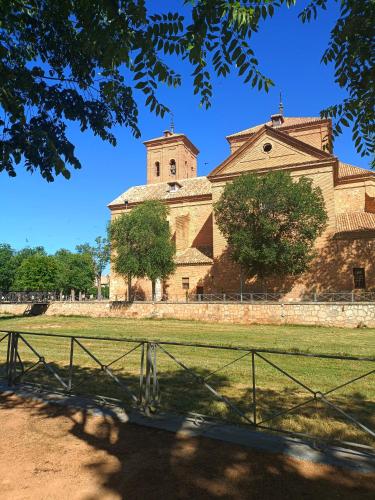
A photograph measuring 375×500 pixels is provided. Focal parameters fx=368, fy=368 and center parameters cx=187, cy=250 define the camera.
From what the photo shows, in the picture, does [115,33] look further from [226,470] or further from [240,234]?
[240,234]

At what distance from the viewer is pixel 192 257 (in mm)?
35531

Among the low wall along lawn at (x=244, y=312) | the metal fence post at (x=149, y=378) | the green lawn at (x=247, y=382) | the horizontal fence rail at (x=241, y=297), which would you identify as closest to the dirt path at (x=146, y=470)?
the metal fence post at (x=149, y=378)

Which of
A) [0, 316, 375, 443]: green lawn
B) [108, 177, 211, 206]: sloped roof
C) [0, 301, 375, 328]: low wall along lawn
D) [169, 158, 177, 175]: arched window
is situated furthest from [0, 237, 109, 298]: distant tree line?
[0, 316, 375, 443]: green lawn

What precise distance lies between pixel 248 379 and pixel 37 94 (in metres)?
6.76

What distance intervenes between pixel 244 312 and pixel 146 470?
21.4 meters

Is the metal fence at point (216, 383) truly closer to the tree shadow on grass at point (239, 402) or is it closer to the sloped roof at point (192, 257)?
the tree shadow on grass at point (239, 402)

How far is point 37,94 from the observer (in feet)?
16.8

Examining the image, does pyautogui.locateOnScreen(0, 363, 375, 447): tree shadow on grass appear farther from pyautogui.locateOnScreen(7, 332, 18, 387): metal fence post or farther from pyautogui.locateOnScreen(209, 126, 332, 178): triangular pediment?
pyautogui.locateOnScreen(209, 126, 332, 178): triangular pediment

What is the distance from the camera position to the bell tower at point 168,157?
50875 mm

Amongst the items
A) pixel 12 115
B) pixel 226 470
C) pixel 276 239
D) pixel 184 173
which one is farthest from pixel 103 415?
pixel 184 173

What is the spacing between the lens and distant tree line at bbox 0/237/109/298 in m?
56.0

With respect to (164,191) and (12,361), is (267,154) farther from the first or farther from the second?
(12,361)

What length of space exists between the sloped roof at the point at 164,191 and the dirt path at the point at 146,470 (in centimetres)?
3527

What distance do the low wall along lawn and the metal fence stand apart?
12.2m
